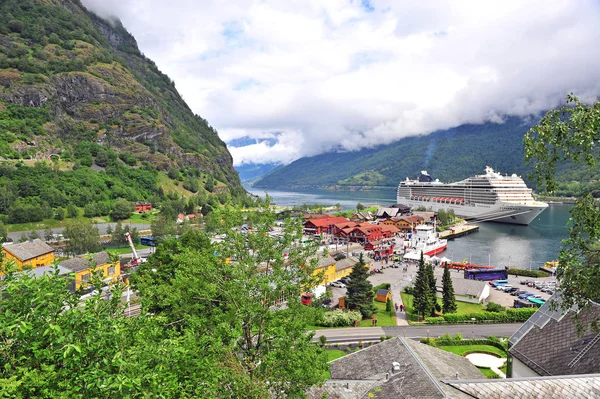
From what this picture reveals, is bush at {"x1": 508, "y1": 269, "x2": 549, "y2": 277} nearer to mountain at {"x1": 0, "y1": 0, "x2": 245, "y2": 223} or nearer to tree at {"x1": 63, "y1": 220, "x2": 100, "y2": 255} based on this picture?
tree at {"x1": 63, "y1": 220, "x2": 100, "y2": 255}

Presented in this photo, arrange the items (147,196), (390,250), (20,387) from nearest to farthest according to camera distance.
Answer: (20,387), (390,250), (147,196)

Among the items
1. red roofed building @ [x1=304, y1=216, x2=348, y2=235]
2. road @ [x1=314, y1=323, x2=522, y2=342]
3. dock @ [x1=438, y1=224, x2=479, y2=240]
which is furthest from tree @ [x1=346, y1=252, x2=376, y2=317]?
dock @ [x1=438, y1=224, x2=479, y2=240]

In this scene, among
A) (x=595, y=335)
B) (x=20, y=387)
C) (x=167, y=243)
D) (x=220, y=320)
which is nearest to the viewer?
(x=20, y=387)

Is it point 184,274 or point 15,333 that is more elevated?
point 15,333

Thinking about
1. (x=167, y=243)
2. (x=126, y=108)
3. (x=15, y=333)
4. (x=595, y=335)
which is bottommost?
(x=595, y=335)

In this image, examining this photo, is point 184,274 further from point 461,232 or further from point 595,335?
point 461,232

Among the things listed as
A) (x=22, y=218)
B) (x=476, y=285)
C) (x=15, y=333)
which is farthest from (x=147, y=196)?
(x=15, y=333)

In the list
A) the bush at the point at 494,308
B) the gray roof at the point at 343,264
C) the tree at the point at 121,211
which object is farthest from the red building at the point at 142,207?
the bush at the point at 494,308
